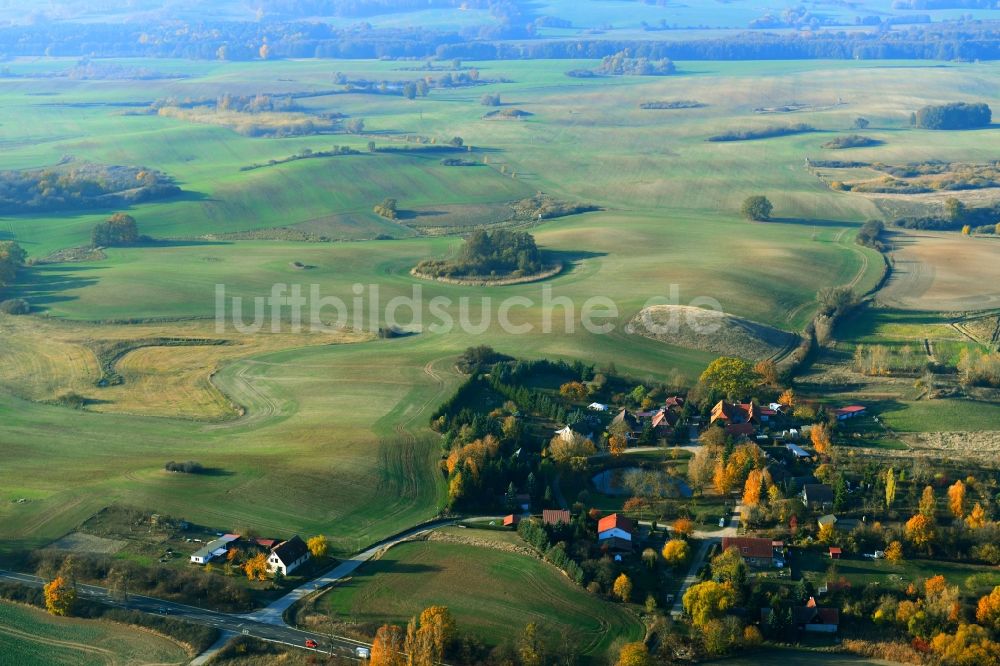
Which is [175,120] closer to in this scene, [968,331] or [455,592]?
[968,331]

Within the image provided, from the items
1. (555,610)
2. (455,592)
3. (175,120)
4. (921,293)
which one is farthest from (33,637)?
(175,120)

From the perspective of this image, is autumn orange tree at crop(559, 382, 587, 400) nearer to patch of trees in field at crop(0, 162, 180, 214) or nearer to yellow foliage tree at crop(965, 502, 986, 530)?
yellow foliage tree at crop(965, 502, 986, 530)

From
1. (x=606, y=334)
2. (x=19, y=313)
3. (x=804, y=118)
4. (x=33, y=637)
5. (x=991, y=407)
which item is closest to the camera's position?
(x=33, y=637)

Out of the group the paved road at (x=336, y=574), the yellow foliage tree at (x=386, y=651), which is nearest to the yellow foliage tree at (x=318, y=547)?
the paved road at (x=336, y=574)

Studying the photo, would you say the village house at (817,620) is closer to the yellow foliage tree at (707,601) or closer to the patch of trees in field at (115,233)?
the yellow foliage tree at (707,601)

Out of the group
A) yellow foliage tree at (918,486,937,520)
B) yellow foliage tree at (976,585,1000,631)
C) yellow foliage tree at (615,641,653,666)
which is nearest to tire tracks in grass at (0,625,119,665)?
yellow foliage tree at (615,641,653,666)

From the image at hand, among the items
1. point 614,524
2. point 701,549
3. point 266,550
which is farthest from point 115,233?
point 701,549

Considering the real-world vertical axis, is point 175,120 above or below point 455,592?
above
